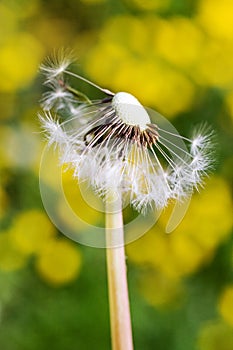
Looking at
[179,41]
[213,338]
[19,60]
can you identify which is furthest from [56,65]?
[213,338]

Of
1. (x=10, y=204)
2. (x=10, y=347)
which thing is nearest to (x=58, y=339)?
A: (x=10, y=347)

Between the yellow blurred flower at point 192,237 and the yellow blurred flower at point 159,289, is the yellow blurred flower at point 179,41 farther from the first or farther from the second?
the yellow blurred flower at point 159,289

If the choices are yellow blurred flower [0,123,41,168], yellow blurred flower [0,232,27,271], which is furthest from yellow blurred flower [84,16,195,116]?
A: yellow blurred flower [0,232,27,271]

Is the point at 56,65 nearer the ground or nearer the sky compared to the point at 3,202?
nearer the sky

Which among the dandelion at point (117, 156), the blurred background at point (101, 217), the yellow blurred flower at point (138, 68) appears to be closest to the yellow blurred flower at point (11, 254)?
the blurred background at point (101, 217)

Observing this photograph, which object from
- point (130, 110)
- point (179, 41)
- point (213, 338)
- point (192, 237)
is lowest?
point (213, 338)

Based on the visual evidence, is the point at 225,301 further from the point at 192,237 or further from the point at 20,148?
the point at 20,148

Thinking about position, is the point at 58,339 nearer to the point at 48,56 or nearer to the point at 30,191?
the point at 30,191
